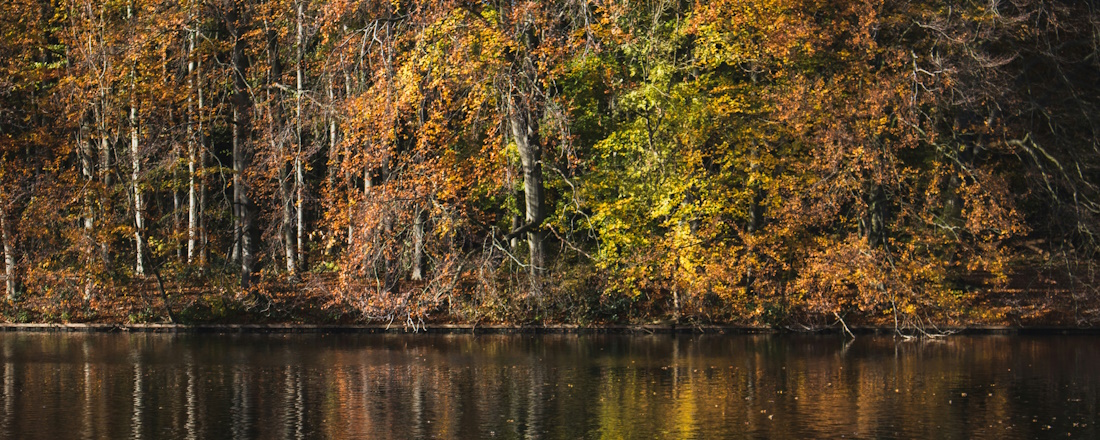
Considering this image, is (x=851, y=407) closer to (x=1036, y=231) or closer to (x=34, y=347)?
(x=34, y=347)

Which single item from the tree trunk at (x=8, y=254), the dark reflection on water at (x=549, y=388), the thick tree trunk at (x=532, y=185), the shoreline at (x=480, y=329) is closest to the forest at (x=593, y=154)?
the thick tree trunk at (x=532, y=185)

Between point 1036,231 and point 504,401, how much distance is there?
25432 millimetres

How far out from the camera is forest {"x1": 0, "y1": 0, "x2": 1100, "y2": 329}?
3206 cm

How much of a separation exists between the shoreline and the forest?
1.08ft

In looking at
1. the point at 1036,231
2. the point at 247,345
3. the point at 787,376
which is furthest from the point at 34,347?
the point at 1036,231

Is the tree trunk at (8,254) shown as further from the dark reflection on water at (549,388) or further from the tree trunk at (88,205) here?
the dark reflection on water at (549,388)

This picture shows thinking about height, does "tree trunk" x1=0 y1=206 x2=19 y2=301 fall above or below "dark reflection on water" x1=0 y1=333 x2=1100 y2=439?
above

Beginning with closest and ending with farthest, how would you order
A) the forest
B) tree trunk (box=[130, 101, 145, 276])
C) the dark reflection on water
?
the dark reflection on water, the forest, tree trunk (box=[130, 101, 145, 276])

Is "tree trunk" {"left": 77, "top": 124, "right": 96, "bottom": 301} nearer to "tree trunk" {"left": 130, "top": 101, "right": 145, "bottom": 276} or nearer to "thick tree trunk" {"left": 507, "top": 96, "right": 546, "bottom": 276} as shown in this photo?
"tree trunk" {"left": 130, "top": 101, "right": 145, "bottom": 276}

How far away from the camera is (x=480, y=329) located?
1415 inches

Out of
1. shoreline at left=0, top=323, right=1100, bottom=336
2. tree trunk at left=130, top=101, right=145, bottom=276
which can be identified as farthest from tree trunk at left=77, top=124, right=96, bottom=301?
shoreline at left=0, top=323, right=1100, bottom=336

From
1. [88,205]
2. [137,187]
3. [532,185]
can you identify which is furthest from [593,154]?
[88,205]

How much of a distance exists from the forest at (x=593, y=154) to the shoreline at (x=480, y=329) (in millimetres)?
331

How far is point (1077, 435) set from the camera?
57.0 feet
